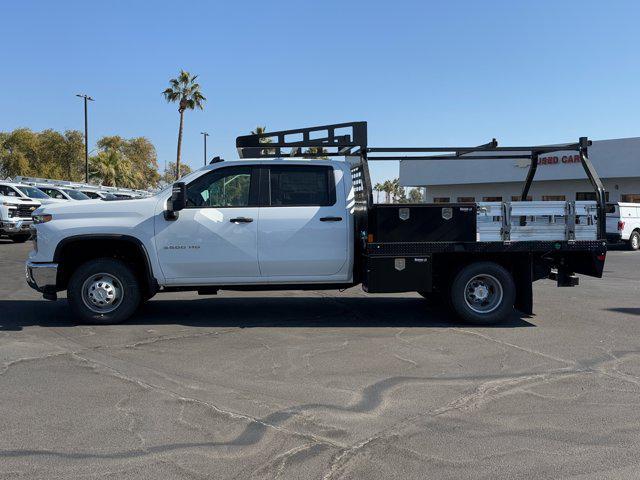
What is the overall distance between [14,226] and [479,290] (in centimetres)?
1868

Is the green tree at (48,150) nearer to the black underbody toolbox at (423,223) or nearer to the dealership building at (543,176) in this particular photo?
the dealership building at (543,176)

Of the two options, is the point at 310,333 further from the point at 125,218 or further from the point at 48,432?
the point at 48,432

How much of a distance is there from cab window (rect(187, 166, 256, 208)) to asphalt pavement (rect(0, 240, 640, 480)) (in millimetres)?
1577

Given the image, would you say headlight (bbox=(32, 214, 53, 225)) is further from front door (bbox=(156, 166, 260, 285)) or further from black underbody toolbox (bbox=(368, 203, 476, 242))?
black underbody toolbox (bbox=(368, 203, 476, 242))

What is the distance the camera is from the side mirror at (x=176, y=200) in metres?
7.10

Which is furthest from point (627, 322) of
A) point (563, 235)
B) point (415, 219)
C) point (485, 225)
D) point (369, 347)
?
point (369, 347)

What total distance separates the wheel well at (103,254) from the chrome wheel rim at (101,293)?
1.06 feet

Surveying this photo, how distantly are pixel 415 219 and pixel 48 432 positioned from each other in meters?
4.78

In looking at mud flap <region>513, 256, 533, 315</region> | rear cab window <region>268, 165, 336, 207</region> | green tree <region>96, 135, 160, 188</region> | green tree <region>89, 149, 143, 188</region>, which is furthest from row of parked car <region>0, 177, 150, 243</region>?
green tree <region>96, 135, 160, 188</region>

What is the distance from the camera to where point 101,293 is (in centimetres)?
735

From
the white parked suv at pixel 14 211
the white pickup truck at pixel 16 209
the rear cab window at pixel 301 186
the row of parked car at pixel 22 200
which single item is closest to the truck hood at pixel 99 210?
the rear cab window at pixel 301 186

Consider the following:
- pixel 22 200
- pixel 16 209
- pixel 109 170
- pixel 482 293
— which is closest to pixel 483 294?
pixel 482 293

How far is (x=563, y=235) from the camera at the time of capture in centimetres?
756

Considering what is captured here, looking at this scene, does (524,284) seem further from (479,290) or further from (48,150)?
(48,150)
